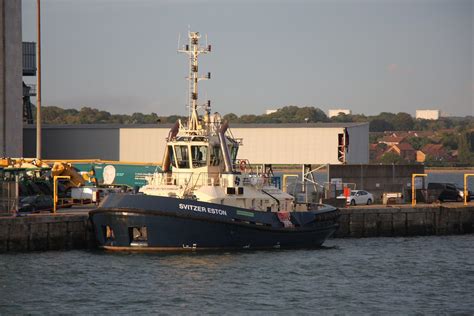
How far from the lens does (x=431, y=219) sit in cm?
5897

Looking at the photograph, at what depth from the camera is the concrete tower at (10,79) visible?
78.7m

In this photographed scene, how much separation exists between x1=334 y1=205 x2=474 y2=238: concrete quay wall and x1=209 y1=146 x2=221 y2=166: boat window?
1092 centimetres

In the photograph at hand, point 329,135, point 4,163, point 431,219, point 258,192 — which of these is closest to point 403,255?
point 258,192

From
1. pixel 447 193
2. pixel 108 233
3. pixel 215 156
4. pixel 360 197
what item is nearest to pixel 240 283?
pixel 108 233

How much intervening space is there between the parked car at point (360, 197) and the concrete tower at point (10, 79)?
27568mm

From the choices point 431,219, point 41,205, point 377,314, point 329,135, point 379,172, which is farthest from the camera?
point 329,135

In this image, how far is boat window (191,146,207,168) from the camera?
47.1 meters

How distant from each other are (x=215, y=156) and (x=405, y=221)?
1505 centimetres

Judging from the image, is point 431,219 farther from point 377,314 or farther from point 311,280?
point 377,314

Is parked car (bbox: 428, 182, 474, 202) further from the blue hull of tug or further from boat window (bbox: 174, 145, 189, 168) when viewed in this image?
boat window (bbox: 174, 145, 189, 168)

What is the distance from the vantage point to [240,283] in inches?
1516

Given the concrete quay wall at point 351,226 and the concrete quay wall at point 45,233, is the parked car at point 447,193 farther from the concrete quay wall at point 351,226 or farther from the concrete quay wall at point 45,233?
the concrete quay wall at point 45,233

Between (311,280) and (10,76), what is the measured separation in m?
45.6

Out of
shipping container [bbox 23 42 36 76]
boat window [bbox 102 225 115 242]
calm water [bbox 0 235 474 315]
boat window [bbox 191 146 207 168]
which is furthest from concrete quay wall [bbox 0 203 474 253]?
shipping container [bbox 23 42 36 76]
